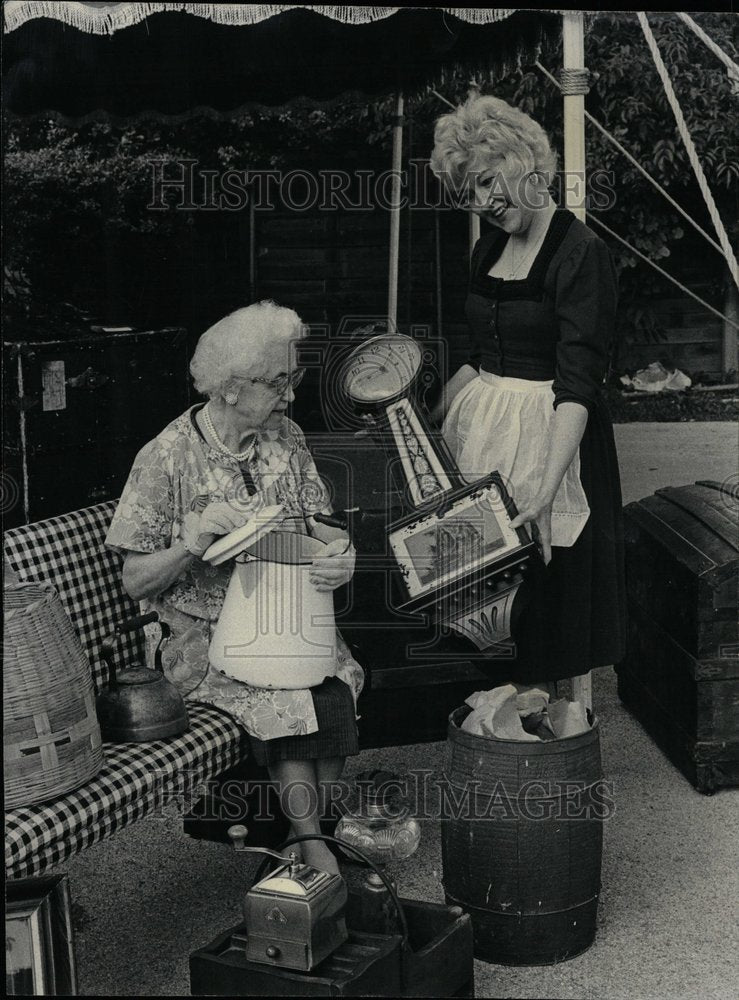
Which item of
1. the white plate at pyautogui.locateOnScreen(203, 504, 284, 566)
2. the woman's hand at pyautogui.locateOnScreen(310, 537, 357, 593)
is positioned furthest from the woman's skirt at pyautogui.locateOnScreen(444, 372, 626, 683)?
the white plate at pyautogui.locateOnScreen(203, 504, 284, 566)

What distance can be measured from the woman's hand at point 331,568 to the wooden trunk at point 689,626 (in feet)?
4.37

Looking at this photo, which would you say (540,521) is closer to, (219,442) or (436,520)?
(436,520)

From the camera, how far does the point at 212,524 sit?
288cm

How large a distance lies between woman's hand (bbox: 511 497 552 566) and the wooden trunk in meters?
0.79

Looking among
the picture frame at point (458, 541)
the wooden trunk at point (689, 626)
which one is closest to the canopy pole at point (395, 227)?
the wooden trunk at point (689, 626)

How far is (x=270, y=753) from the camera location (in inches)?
117

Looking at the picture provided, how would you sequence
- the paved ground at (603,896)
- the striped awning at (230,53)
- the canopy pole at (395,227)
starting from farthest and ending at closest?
the canopy pole at (395,227), the striped awning at (230,53), the paved ground at (603,896)

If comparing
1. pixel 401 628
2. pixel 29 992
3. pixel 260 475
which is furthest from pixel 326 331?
pixel 29 992

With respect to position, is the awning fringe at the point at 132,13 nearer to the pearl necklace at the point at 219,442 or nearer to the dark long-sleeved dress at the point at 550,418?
the dark long-sleeved dress at the point at 550,418

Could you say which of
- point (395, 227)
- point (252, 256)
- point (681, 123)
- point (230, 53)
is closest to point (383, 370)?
point (681, 123)

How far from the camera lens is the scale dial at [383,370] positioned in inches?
127

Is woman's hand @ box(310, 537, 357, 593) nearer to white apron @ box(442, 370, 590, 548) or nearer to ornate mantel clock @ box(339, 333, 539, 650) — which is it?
ornate mantel clock @ box(339, 333, 539, 650)

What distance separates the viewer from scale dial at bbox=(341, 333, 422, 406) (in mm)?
3221

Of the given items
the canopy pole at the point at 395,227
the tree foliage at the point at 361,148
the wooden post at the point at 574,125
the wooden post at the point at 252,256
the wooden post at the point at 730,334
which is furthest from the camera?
the wooden post at the point at 730,334
